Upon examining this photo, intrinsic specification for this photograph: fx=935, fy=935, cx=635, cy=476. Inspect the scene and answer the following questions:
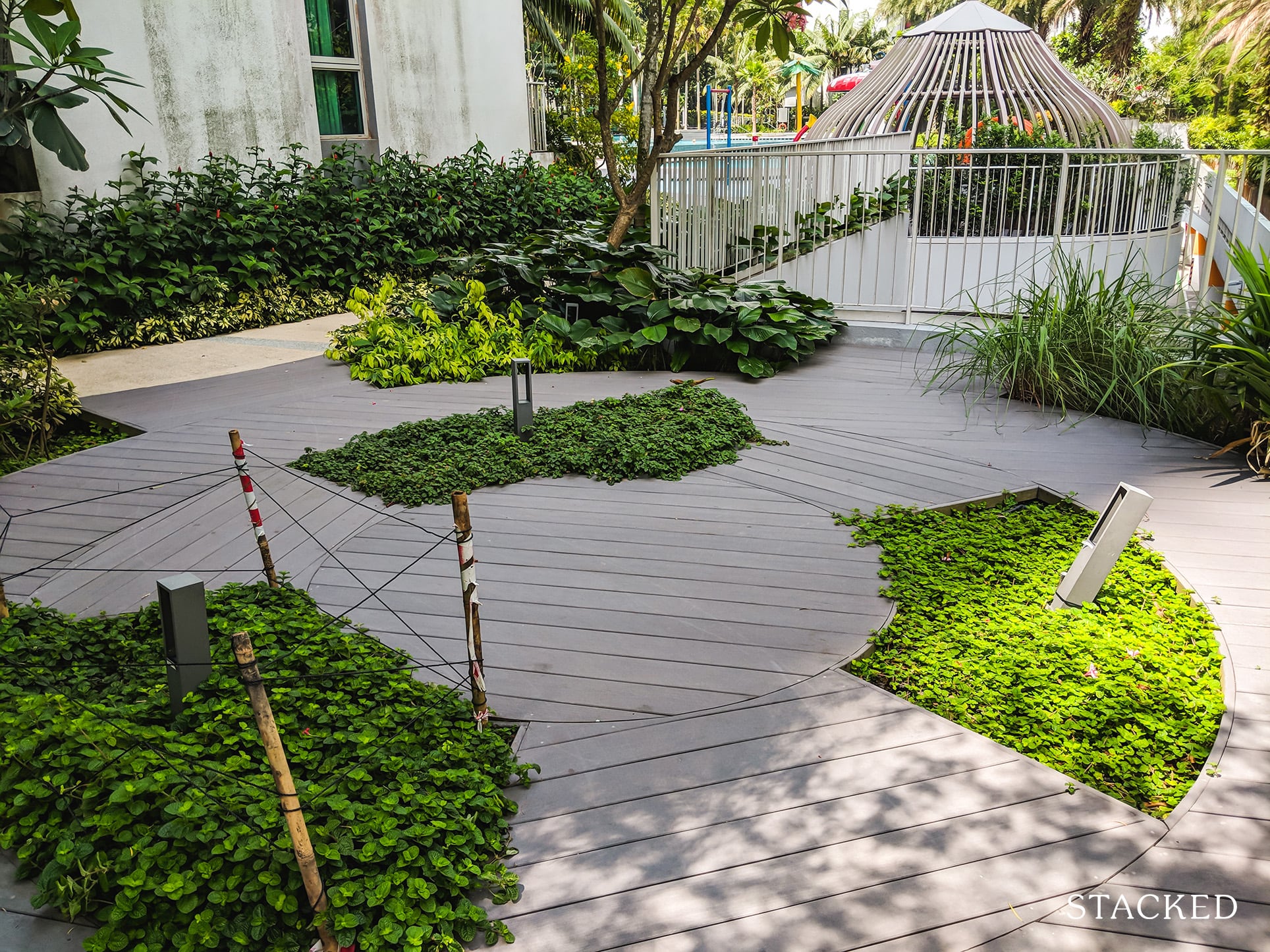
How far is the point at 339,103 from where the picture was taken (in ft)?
37.0

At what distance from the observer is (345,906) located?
2199 mm

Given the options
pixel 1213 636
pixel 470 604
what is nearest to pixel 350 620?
pixel 470 604

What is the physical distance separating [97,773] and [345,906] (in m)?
0.86

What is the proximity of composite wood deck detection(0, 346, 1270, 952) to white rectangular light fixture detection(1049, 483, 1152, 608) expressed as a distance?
0.45m

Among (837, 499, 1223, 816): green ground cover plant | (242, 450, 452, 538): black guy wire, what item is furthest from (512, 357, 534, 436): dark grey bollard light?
(837, 499, 1223, 816): green ground cover plant

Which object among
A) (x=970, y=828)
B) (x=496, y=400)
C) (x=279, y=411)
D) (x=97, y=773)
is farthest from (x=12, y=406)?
(x=970, y=828)

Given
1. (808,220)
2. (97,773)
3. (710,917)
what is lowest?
(710,917)

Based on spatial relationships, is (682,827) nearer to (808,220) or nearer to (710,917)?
(710,917)

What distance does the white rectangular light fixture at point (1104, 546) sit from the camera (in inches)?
144

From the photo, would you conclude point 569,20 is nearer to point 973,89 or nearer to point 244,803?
point 973,89

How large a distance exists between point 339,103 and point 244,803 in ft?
35.0

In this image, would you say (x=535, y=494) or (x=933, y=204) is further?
(x=933, y=204)

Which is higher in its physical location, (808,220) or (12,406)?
(808,220)

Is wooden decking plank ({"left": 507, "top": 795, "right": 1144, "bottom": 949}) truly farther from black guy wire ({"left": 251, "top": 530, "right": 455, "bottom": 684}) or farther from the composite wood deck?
black guy wire ({"left": 251, "top": 530, "right": 455, "bottom": 684})
